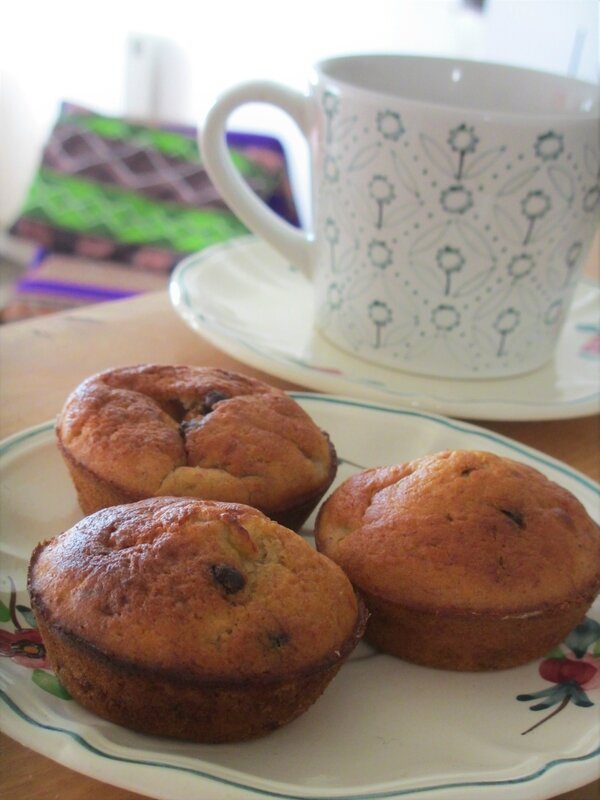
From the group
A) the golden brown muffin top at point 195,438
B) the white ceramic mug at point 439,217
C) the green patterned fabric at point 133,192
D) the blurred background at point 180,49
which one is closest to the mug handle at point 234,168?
the white ceramic mug at point 439,217

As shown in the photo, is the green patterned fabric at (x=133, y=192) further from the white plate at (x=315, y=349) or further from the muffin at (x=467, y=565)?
the muffin at (x=467, y=565)

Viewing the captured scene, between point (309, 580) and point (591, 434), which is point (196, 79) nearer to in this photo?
point (591, 434)

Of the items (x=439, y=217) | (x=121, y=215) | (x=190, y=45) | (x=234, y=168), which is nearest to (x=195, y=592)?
(x=439, y=217)

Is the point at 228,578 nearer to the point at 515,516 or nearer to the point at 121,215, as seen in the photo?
the point at 515,516

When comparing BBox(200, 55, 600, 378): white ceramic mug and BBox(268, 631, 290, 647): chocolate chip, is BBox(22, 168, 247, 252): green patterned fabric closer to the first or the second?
BBox(200, 55, 600, 378): white ceramic mug

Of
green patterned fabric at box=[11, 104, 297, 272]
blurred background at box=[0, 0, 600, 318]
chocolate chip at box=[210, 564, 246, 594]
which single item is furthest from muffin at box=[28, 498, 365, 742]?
blurred background at box=[0, 0, 600, 318]

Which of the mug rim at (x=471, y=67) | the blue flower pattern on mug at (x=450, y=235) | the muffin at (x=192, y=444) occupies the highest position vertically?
the mug rim at (x=471, y=67)

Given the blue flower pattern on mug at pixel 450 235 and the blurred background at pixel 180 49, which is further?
the blurred background at pixel 180 49

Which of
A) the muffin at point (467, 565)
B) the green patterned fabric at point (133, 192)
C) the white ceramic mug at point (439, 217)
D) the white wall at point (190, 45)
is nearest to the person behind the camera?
the muffin at point (467, 565)
